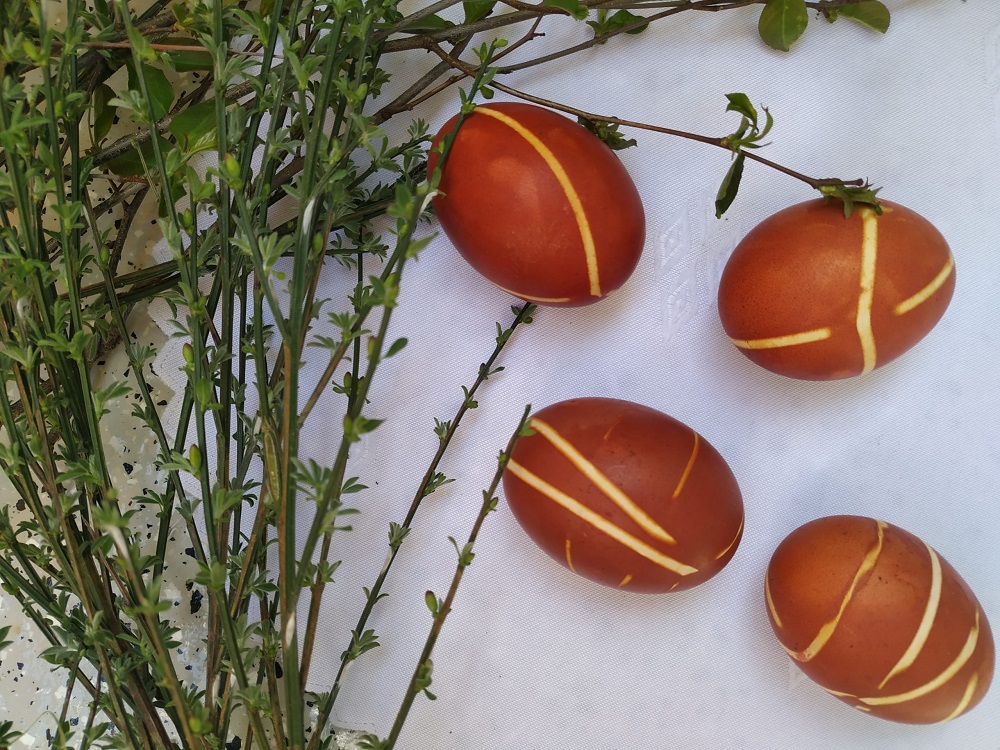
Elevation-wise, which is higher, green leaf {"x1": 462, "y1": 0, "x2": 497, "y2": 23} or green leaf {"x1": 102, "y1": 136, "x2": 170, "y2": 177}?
green leaf {"x1": 462, "y1": 0, "x2": 497, "y2": 23}

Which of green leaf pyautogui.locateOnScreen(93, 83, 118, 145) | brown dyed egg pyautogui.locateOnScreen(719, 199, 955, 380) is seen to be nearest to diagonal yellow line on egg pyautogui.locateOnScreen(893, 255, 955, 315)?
brown dyed egg pyautogui.locateOnScreen(719, 199, 955, 380)

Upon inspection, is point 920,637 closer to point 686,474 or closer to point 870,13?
point 686,474

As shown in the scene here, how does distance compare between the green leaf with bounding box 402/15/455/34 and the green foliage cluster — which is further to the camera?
the green leaf with bounding box 402/15/455/34

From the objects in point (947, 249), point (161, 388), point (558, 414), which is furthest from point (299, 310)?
point (947, 249)

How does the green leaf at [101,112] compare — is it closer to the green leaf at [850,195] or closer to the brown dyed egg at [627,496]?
the brown dyed egg at [627,496]

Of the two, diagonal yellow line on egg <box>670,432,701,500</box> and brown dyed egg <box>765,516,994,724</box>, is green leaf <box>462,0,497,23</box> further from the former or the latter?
brown dyed egg <box>765,516,994,724</box>

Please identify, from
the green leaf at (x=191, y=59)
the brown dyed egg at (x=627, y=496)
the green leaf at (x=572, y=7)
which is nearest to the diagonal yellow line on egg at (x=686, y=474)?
the brown dyed egg at (x=627, y=496)
